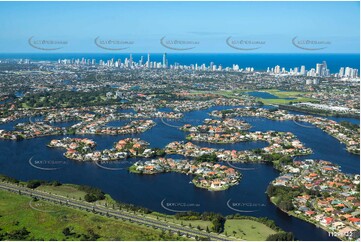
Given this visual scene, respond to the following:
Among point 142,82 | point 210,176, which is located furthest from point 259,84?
point 210,176

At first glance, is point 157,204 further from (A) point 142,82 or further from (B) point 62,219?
(A) point 142,82

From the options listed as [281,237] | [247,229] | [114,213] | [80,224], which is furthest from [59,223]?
[281,237]

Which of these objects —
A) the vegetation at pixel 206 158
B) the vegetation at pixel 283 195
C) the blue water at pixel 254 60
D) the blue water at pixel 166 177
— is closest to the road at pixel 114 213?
the blue water at pixel 166 177

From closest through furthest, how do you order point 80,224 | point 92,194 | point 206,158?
point 80,224
point 92,194
point 206,158

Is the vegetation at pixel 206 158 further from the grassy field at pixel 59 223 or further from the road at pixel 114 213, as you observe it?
the grassy field at pixel 59 223

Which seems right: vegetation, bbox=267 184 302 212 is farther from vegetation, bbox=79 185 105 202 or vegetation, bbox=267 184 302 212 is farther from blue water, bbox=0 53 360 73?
blue water, bbox=0 53 360 73

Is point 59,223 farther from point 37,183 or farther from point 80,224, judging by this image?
point 37,183
